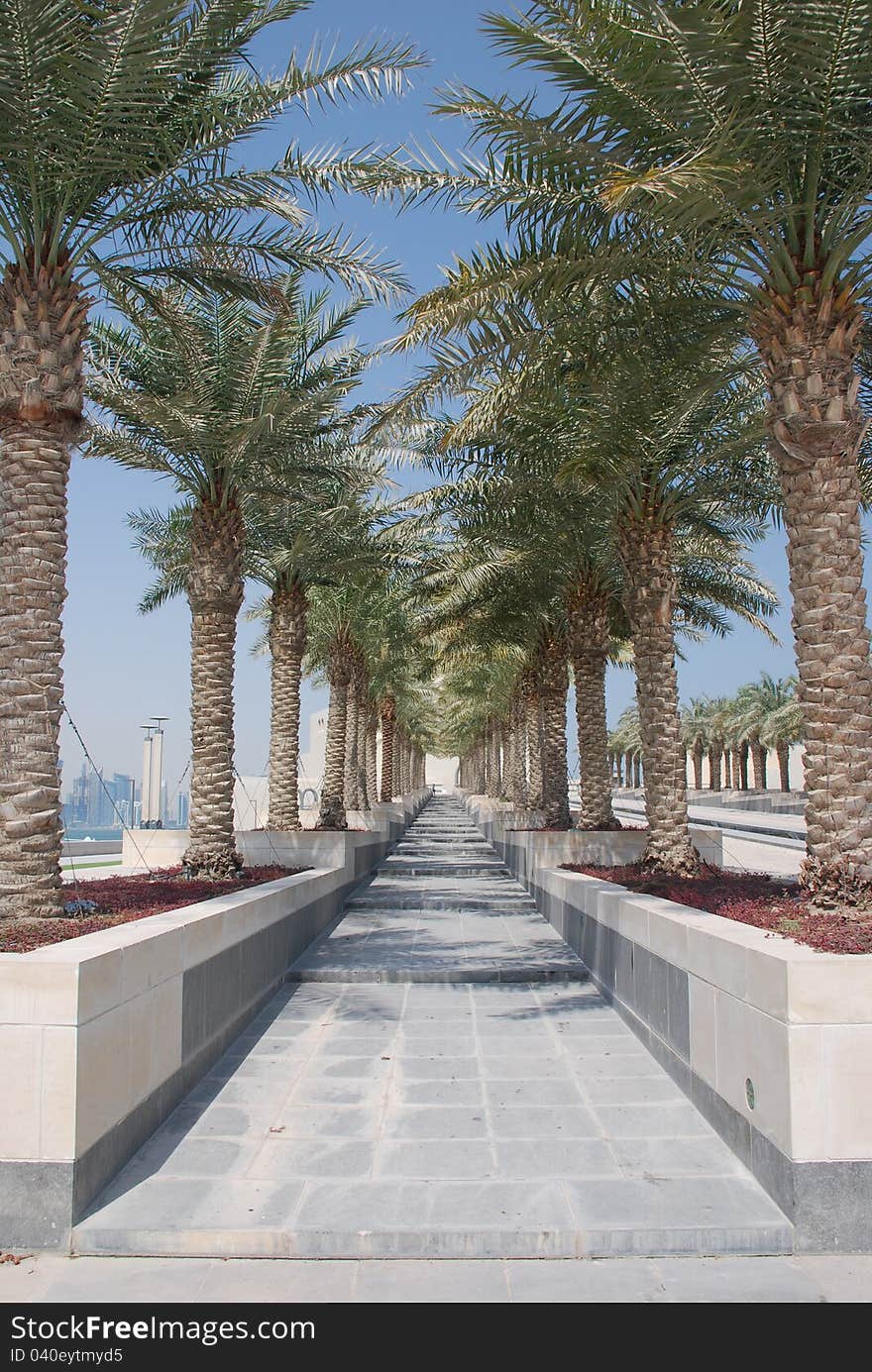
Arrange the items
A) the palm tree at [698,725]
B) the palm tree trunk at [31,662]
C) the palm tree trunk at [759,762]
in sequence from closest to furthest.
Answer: the palm tree trunk at [31,662] → the palm tree trunk at [759,762] → the palm tree at [698,725]

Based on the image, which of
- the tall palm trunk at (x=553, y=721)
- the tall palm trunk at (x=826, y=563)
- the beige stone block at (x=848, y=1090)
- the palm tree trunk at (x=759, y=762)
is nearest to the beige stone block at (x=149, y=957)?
the beige stone block at (x=848, y=1090)

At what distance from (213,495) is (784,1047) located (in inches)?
354

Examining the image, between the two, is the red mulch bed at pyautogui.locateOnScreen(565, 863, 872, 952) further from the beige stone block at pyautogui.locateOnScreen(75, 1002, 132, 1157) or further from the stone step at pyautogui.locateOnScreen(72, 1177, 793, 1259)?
the beige stone block at pyautogui.locateOnScreen(75, 1002, 132, 1157)

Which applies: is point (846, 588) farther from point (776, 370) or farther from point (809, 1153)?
point (809, 1153)

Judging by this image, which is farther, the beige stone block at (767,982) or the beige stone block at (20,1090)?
the beige stone block at (767,982)

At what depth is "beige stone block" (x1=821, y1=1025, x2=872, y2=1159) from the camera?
13.9 feet

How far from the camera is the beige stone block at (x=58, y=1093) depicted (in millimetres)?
4266

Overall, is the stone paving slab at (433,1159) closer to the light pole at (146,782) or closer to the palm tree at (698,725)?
the light pole at (146,782)

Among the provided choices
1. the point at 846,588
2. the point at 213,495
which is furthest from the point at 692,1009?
the point at 213,495

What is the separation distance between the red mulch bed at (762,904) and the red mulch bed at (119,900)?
3.73 meters

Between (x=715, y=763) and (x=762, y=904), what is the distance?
7843cm

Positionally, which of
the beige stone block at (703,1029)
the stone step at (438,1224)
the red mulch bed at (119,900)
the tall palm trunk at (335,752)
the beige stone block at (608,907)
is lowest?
the stone step at (438,1224)

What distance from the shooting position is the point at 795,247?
22.1 ft

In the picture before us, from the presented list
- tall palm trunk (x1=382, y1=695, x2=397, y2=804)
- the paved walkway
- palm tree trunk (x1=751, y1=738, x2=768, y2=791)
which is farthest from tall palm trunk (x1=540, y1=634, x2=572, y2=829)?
palm tree trunk (x1=751, y1=738, x2=768, y2=791)
